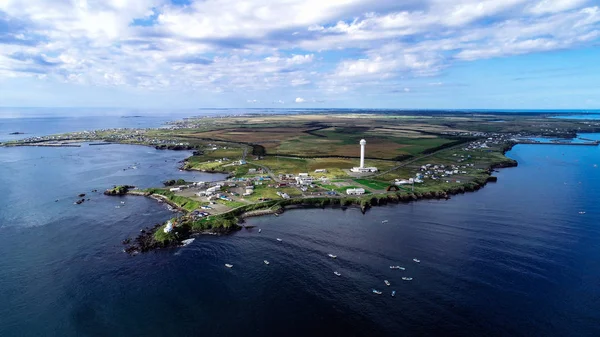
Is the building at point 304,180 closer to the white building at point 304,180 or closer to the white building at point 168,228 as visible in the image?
the white building at point 304,180

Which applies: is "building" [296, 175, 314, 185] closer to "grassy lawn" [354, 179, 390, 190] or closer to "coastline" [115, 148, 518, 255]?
"coastline" [115, 148, 518, 255]

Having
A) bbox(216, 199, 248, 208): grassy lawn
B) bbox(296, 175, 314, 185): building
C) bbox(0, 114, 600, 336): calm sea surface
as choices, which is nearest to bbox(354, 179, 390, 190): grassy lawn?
bbox(0, 114, 600, 336): calm sea surface

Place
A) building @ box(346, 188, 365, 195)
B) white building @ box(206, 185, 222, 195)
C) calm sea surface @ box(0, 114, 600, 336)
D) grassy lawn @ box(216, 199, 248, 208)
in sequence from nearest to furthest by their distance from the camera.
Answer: calm sea surface @ box(0, 114, 600, 336) → grassy lawn @ box(216, 199, 248, 208) → white building @ box(206, 185, 222, 195) → building @ box(346, 188, 365, 195)

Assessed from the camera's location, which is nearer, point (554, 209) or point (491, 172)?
point (554, 209)

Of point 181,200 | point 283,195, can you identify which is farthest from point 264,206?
point 181,200

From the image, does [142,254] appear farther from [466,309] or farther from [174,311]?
[466,309]

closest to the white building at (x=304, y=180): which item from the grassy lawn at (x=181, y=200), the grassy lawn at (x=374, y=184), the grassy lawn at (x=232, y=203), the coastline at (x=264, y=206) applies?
the coastline at (x=264, y=206)

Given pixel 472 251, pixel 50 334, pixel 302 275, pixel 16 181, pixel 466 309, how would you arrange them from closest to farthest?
pixel 50 334, pixel 466 309, pixel 302 275, pixel 472 251, pixel 16 181

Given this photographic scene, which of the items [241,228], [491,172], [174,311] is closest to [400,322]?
[174,311]
